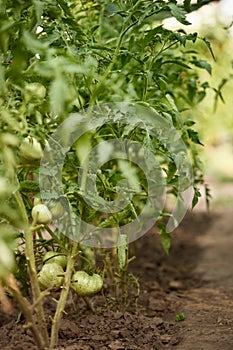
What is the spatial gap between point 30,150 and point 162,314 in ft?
5.04

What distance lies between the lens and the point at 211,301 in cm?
379

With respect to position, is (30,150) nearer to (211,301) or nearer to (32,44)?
(32,44)

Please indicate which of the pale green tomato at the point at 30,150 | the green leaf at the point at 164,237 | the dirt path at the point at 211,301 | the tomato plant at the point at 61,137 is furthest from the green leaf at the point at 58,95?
the green leaf at the point at 164,237

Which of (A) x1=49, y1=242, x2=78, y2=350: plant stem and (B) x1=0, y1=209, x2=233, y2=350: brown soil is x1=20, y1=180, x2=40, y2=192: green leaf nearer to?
(A) x1=49, y1=242, x2=78, y2=350: plant stem

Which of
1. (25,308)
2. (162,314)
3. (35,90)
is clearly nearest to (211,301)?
(162,314)

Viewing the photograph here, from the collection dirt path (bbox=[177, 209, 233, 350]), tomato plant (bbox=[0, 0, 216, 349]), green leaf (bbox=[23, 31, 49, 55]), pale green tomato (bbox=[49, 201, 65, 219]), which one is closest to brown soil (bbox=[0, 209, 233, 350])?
dirt path (bbox=[177, 209, 233, 350])

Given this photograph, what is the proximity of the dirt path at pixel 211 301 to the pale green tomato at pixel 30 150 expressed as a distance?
42.4 inches

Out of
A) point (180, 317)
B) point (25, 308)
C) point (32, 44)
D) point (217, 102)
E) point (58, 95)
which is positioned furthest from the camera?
point (217, 102)

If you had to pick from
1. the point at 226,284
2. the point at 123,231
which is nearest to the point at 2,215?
the point at 123,231

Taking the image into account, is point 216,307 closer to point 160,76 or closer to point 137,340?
point 137,340

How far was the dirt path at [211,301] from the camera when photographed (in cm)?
282

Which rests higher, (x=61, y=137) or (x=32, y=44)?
(x=32, y=44)

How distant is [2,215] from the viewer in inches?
89.2

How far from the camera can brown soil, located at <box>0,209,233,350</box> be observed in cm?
276
